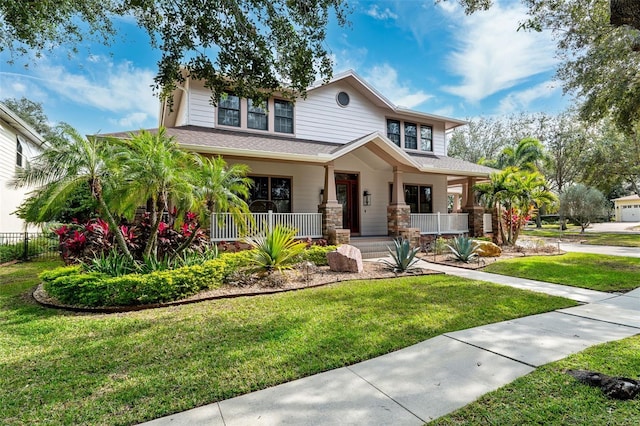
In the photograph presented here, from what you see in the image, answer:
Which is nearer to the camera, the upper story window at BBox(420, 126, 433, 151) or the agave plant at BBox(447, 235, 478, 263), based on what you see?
the agave plant at BBox(447, 235, 478, 263)

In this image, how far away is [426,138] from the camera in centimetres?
1639

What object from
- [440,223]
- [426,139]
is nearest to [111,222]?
[440,223]

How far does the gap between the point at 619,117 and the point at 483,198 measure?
581cm

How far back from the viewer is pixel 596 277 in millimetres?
8148

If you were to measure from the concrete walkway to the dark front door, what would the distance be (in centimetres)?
952

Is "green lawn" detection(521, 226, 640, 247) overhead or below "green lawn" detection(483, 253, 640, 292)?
below

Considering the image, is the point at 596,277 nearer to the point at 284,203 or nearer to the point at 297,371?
the point at 297,371

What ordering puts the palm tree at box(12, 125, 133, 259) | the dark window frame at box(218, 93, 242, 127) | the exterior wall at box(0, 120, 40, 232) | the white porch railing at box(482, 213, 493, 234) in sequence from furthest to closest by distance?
the white porch railing at box(482, 213, 493, 234), the exterior wall at box(0, 120, 40, 232), the dark window frame at box(218, 93, 242, 127), the palm tree at box(12, 125, 133, 259)

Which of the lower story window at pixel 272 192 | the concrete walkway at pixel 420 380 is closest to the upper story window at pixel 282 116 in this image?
the lower story window at pixel 272 192

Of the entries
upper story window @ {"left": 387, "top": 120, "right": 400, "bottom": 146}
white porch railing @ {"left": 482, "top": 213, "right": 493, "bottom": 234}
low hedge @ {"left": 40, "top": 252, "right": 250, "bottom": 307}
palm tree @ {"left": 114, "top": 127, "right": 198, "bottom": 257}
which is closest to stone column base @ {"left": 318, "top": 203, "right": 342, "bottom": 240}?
palm tree @ {"left": 114, "top": 127, "right": 198, "bottom": 257}

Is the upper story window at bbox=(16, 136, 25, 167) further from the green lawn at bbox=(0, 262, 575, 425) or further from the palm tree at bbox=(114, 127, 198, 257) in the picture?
the palm tree at bbox=(114, 127, 198, 257)

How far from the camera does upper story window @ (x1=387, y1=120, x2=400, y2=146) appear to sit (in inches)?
607

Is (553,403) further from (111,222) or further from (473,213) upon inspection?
(473,213)

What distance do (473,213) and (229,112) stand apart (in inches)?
454
